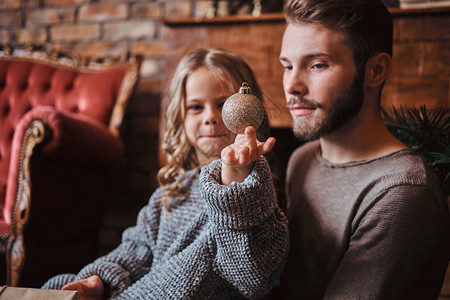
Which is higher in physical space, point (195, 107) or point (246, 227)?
point (195, 107)

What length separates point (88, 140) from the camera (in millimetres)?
1475

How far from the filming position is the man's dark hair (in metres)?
0.85

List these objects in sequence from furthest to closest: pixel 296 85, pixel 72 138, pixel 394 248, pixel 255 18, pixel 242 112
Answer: pixel 255 18 < pixel 72 138 < pixel 296 85 < pixel 394 248 < pixel 242 112

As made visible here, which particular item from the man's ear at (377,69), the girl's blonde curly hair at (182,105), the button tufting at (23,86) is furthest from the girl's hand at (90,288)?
the button tufting at (23,86)

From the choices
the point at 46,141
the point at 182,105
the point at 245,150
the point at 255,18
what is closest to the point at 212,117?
the point at 182,105

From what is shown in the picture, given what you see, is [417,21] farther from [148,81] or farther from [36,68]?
[36,68]

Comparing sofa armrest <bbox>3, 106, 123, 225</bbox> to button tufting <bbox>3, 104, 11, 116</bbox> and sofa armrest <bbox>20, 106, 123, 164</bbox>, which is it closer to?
sofa armrest <bbox>20, 106, 123, 164</bbox>

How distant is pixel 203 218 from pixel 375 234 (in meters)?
0.36

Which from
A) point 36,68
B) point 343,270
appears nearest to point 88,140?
point 36,68

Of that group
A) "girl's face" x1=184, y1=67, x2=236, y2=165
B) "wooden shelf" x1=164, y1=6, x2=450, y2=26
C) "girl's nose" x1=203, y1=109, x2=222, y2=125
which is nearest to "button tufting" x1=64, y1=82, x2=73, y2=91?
"wooden shelf" x1=164, y1=6, x2=450, y2=26

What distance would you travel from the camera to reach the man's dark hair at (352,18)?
0.85 meters

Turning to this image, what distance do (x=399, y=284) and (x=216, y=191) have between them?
0.44 meters

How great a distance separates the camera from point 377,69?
93 centimetres

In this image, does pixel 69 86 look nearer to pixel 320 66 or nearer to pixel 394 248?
pixel 320 66
